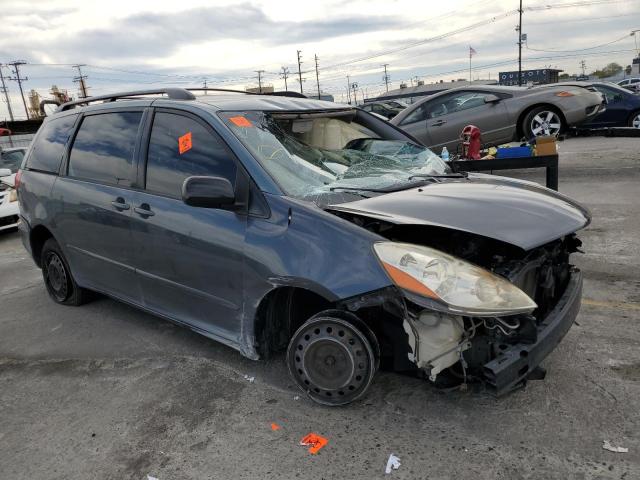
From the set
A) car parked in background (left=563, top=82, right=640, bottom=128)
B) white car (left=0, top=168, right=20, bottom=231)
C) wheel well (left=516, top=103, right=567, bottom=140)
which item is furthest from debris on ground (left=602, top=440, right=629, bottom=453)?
car parked in background (left=563, top=82, right=640, bottom=128)

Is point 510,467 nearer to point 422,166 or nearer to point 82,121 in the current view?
point 422,166

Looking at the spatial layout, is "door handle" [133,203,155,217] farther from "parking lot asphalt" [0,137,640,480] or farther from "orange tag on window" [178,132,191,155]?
"parking lot asphalt" [0,137,640,480]

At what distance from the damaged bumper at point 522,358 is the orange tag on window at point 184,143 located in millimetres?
2241

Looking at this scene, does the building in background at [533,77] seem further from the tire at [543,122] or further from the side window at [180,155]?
the side window at [180,155]

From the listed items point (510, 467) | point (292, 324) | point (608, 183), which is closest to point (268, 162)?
point (292, 324)

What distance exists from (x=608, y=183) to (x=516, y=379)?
733cm

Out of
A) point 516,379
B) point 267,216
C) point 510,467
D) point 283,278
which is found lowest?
point 510,467

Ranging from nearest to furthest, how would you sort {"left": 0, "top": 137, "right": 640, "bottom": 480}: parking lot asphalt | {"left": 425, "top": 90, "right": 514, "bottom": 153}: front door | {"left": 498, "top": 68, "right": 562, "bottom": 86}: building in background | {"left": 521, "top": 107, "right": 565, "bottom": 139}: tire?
{"left": 0, "top": 137, "right": 640, "bottom": 480}: parking lot asphalt
{"left": 521, "top": 107, "right": 565, "bottom": 139}: tire
{"left": 425, "top": 90, "right": 514, "bottom": 153}: front door
{"left": 498, "top": 68, "right": 562, "bottom": 86}: building in background

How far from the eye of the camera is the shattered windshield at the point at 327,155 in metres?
3.17

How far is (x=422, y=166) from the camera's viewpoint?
3.98 metres

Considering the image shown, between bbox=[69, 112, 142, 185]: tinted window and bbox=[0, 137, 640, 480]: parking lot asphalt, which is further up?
bbox=[69, 112, 142, 185]: tinted window

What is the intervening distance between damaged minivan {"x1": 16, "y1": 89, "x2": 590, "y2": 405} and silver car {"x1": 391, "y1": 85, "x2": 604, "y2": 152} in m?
6.50

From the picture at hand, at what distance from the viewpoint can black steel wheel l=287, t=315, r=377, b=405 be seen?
2756 millimetres

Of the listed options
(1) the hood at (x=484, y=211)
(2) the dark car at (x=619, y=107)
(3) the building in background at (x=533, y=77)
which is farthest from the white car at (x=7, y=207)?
(3) the building in background at (x=533, y=77)
